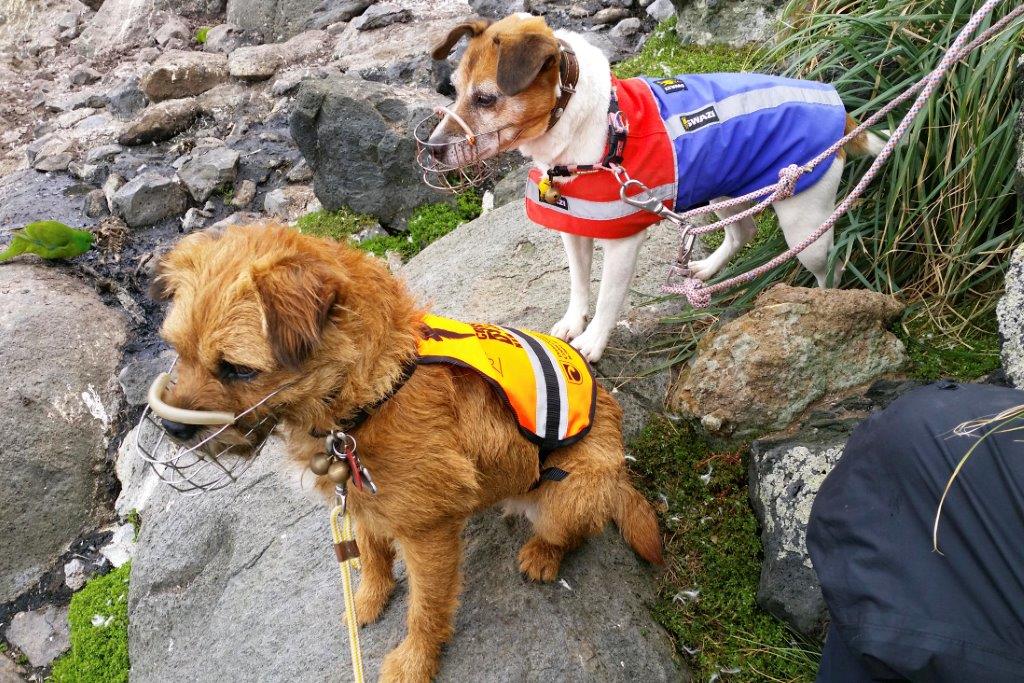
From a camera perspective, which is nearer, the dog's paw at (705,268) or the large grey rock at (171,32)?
the dog's paw at (705,268)

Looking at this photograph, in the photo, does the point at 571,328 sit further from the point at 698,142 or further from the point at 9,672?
the point at 9,672

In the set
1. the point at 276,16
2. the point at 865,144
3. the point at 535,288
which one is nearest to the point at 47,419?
the point at 535,288

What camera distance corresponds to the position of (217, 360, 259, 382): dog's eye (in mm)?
2107

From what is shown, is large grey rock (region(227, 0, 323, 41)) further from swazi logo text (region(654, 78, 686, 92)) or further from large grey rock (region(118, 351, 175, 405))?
swazi logo text (region(654, 78, 686, 92))

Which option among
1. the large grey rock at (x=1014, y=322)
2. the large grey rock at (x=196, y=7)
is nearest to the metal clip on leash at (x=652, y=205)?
the large grey rock at (x=1014, y=322)

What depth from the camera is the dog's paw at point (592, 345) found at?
425 centimetres

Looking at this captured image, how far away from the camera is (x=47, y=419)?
16.9 feet

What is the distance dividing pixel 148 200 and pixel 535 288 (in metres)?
5.36

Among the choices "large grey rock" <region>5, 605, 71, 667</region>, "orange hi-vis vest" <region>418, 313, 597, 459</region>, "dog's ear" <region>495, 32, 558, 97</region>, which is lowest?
"large grey rock" <region>5, 605, 71, 667</region>

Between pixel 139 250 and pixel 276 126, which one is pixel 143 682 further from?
pixel 276 126

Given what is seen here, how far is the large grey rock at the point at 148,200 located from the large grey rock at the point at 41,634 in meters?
4.58

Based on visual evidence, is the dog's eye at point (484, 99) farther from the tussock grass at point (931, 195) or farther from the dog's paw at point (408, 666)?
the dog's paw at point (408, 666)

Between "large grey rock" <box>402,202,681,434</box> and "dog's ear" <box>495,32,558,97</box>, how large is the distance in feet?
4.38

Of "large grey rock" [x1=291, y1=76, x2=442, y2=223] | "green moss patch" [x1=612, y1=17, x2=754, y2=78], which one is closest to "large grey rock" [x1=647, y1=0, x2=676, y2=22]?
"green moss patch" [x1=612, y1=17, x2=754, y2=78]
